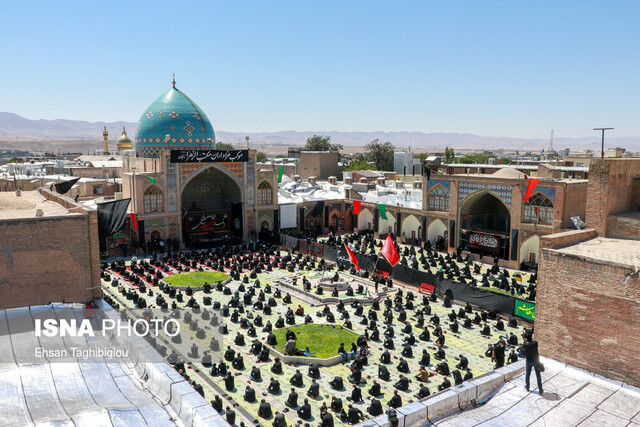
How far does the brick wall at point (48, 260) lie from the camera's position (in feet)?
40.2

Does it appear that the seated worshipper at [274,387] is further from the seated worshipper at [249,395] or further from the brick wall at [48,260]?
the brick wall at [48,260]

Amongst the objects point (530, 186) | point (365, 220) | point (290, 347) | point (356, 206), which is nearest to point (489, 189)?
point (530, 186)

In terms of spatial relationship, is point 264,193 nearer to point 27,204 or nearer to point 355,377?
point 27,204

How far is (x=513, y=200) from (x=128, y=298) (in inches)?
774

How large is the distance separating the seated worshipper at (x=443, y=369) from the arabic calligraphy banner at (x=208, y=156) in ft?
74.4

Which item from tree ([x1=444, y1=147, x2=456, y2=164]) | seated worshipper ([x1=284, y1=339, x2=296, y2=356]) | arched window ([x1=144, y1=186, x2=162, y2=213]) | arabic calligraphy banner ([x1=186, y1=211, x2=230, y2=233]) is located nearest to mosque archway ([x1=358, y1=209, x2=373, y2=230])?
arabic calligraphy banner ([x1=186, y1=211, x2=230, y2=233])

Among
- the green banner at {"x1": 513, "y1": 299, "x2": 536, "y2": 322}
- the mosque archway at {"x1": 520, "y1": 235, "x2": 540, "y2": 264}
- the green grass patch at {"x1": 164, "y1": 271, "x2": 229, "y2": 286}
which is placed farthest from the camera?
the mosque archway at {"x1": 520, "y1": 235, "x2": 540, "y2": 264}

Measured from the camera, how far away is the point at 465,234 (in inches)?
1240

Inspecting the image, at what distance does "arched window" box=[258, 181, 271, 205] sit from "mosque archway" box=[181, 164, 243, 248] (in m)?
1.41

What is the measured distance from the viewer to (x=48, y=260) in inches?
496

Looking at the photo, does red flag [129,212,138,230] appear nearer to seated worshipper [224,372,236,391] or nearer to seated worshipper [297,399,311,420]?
seated worshipper [224,372,236,391]

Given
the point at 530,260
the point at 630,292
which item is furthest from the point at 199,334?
the point at 530,260

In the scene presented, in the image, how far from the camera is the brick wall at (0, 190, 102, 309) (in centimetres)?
1225

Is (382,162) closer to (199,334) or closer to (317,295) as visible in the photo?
(317,295)
